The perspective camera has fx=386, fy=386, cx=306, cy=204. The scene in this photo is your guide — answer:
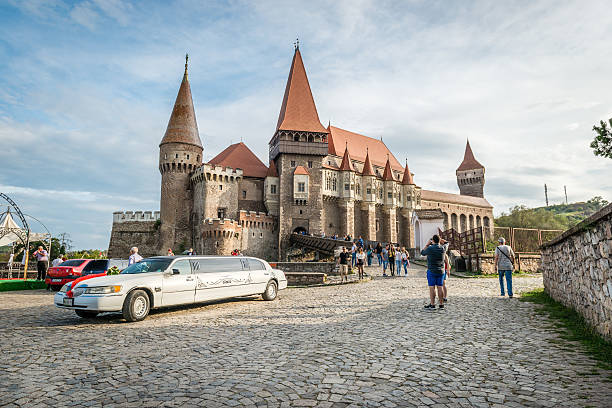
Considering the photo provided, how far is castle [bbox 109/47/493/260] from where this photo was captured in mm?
42531

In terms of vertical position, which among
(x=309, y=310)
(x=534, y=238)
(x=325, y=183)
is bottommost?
(x=309, y=310)

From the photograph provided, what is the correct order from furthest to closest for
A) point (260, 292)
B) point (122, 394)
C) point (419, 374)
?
point (260, 292) < point (419, 374) < point (122, 394)

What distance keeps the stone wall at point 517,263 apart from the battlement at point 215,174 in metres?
30.4

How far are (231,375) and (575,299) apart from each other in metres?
6.54

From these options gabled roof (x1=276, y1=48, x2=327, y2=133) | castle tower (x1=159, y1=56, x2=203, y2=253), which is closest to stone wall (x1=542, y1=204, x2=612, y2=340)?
castle tower (x1=159, y1=56, x2=203, y2=253)

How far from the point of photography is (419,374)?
430cm

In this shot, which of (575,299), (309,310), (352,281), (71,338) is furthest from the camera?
(352,281)

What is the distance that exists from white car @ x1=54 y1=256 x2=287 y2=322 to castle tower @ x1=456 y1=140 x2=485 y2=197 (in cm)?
7633

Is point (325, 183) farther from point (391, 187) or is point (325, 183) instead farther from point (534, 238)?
point (534, 238)

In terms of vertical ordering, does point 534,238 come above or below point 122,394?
above

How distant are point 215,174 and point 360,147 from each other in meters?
25.0

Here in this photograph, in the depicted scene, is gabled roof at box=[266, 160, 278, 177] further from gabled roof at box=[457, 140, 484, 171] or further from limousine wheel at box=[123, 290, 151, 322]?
gabled roof at box=[457, 140, 484, 171]

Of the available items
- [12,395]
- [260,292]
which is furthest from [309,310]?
[12,395]

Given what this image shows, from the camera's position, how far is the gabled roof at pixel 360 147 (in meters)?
54.8
